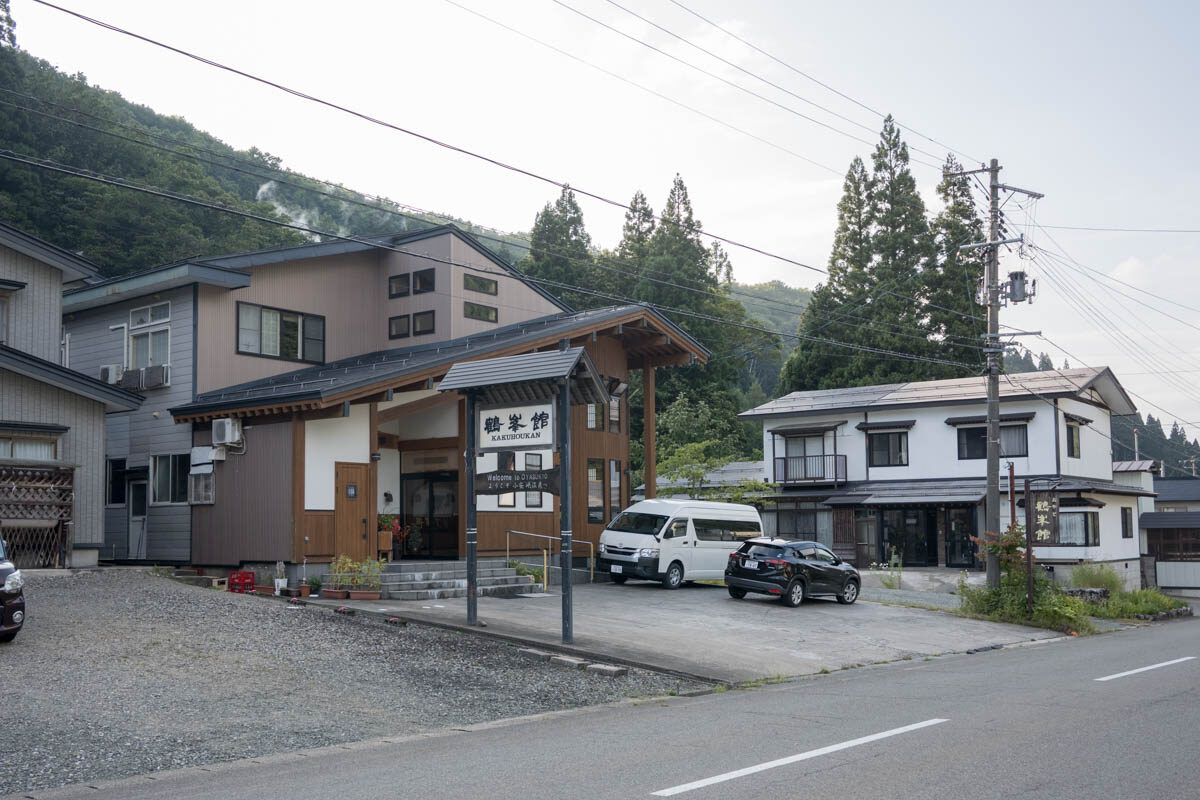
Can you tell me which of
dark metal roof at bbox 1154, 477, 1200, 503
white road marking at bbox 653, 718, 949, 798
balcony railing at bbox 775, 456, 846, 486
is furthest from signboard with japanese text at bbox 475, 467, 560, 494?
dark metal roof at bbox 1154, 477, 1200, 503

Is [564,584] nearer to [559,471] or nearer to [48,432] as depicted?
[559,471]

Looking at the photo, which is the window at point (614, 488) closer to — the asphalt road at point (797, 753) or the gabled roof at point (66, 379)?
the gabled roof at point (66, 379)

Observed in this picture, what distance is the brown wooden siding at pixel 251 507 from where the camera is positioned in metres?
20.4

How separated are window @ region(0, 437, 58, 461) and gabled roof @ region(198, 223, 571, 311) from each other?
5.09 metres

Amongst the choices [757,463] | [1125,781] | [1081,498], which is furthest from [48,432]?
[757,463]

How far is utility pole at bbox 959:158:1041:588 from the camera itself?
24656mm

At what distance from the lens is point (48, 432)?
20859 mm

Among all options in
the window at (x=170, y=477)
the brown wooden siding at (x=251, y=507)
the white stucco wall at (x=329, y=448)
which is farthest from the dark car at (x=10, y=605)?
the window at (x=170, y=477)

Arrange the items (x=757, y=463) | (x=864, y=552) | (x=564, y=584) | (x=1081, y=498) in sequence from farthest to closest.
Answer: (x=757, y=463) < (x=864, y=552) < (x=1081, y=498) < (x=564, y=584)

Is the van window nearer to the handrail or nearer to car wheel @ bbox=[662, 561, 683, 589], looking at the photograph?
car wheel @ bbox=[662, 561, 683, 589]

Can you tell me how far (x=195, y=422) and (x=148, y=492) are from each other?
2.53m

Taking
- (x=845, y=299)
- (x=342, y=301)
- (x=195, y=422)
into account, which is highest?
(x=845, y=299)

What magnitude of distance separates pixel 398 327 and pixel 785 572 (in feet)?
41.4

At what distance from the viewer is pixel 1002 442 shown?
40.5 m
